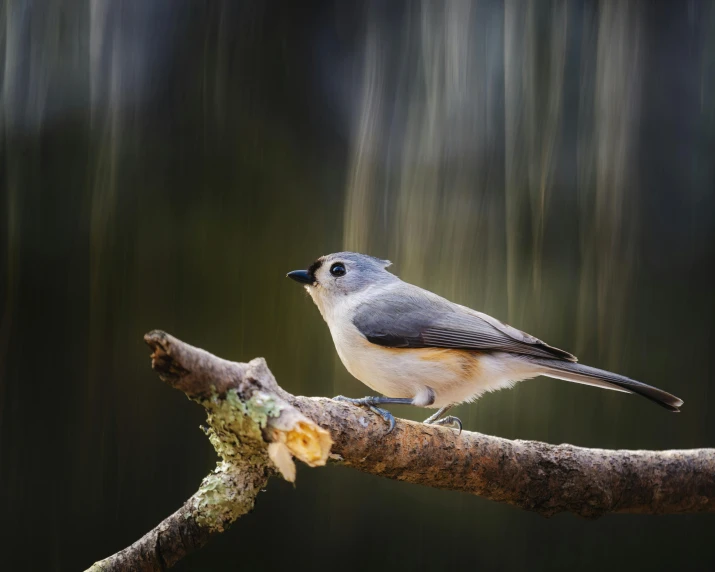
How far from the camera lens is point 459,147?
343cm

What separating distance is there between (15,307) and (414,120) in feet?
7.55

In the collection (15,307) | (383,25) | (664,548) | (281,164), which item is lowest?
(664,548)

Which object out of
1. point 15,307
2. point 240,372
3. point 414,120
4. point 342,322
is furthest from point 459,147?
point 240,372

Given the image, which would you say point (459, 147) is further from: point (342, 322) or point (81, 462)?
point (81, 462)

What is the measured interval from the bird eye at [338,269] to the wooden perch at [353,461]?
696mm

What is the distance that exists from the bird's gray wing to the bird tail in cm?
3

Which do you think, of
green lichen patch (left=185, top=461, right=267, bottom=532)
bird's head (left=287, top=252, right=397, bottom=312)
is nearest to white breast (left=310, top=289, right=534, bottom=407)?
bird's head (left=287, top=252, right=397, bottom=312)

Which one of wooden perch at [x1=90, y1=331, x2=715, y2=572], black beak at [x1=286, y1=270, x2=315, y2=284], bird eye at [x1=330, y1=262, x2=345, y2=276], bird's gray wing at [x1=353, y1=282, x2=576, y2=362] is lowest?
wooden perch at [x1=90, y1=331, x2=715, y2=572]

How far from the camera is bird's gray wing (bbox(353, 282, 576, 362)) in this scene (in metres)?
1.86

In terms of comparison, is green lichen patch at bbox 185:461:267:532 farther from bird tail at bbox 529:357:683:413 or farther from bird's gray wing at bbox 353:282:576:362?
bird tail at bbox 529:357:683:413

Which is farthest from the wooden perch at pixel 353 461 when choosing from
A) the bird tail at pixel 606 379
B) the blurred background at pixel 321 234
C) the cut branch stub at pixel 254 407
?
the blurred background at pixel 321 234

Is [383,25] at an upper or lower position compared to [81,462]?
upper

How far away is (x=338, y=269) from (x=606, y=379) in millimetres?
923

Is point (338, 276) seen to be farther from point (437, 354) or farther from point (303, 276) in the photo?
point (437, 354)
